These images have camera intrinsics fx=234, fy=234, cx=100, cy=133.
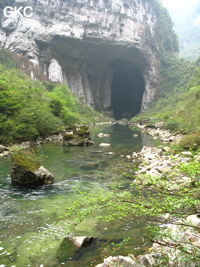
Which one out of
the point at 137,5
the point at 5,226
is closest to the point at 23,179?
the point at 5,226

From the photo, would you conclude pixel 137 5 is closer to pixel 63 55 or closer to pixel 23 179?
pixel 63 55

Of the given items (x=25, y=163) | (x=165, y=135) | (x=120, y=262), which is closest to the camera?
(x=120, y=262)

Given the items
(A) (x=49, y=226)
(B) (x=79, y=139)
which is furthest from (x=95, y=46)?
(A) (x=49, y=226)

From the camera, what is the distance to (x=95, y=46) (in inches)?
3009

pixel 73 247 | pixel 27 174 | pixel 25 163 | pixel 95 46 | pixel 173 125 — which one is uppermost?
pixel 95 46

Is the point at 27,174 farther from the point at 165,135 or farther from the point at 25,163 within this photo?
the point at 165,135

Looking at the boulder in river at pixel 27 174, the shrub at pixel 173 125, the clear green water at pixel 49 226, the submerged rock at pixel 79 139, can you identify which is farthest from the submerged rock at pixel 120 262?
the shrub at pixel 173 125

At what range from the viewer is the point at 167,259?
3.44m

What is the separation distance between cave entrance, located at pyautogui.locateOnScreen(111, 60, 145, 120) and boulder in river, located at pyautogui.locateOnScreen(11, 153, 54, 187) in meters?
91.0

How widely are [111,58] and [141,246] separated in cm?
8523

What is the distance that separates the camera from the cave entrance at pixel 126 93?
9950cm

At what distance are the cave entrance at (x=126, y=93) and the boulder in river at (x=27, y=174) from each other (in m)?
91.0

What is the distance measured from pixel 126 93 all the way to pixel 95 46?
3221 cm

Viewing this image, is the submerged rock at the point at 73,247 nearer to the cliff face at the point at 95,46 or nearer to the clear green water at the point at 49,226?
the clear green water at the point at 49,226
